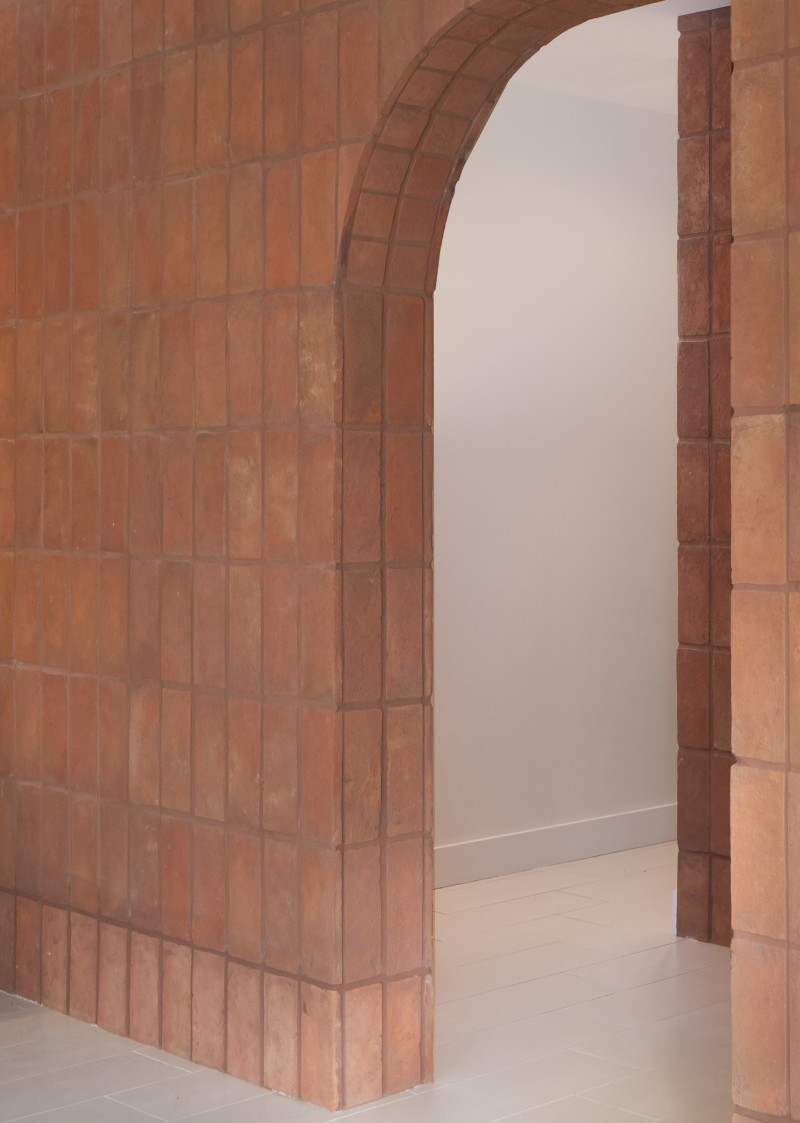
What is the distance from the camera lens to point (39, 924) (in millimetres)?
3420

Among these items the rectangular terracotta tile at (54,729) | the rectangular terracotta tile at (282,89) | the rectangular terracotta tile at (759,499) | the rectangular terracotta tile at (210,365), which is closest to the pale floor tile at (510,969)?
the rectangular terracotta tile at (54,729)

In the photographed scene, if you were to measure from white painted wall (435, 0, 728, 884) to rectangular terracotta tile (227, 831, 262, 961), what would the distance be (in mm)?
1798

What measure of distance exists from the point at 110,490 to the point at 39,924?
1.05 metres

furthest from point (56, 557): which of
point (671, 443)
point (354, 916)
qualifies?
point (671, 443)

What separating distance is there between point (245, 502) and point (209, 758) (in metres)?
0.54

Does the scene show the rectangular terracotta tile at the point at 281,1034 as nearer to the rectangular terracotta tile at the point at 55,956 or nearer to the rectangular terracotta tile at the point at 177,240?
the rectangular terracotta tile at the point at 55,956

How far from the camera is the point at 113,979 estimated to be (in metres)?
3.22

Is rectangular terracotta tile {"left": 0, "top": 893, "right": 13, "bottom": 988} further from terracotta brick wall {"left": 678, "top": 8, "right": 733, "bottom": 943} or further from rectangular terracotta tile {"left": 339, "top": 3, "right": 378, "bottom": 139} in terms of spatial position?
rectangular terracotta tile {"left": 339, "top": 3, "right": 378, "bottom": 139}

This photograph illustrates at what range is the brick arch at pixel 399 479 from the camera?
270cm

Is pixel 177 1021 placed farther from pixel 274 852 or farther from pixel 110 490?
pixel 110 490

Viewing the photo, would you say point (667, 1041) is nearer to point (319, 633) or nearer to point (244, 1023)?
point (244, 1023)

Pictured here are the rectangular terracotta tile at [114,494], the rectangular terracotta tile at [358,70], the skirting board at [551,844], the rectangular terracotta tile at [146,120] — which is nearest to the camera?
the rectangular terracotta tile at [358,70]

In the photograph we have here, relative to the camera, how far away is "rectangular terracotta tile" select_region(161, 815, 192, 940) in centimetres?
305

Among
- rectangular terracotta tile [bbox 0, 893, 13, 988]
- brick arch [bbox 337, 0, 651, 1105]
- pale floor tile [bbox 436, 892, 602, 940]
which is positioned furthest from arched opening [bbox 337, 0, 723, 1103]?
pale floor tile [bbox 436, 892, 602, 940]
